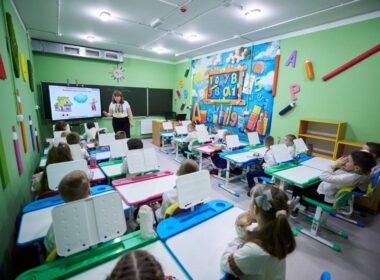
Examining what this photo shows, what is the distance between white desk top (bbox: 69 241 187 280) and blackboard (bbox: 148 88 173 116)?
261 inches

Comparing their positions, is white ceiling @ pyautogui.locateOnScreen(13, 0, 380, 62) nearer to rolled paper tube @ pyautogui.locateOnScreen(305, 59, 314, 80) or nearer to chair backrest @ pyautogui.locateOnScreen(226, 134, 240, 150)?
rolled paper tube @ pyautogui.locateOnScreen(305, 59, 314, 80)

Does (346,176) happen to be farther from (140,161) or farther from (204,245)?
(140,161)

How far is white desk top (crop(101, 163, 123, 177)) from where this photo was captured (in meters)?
2.37

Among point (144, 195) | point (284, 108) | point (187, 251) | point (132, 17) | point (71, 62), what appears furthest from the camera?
point (71, 62)

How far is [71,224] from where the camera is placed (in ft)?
3.35

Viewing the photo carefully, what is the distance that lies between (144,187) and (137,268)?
1443mm

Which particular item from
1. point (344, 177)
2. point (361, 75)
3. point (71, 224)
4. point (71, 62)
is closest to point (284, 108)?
point (361, 75)

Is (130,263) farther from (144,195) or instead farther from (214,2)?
(214,2)

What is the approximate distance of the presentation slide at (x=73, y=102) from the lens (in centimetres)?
540

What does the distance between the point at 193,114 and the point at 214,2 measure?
14.1ft

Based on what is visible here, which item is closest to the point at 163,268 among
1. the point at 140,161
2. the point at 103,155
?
the point at 140,161

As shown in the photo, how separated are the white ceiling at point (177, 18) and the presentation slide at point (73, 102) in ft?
4.50

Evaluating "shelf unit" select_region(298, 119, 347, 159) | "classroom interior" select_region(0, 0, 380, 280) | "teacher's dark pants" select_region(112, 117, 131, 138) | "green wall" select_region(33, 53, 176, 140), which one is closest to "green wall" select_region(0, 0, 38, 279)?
"classroom interior" select_region(0, 0, 380, 280)

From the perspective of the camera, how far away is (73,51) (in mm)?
5547
